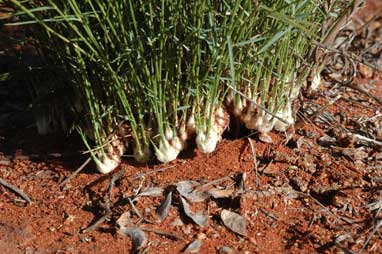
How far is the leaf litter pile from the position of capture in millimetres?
1759

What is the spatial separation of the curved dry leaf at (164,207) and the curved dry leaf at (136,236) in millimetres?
76

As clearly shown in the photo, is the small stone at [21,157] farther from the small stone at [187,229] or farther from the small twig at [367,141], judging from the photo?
the small twig at [367,141]

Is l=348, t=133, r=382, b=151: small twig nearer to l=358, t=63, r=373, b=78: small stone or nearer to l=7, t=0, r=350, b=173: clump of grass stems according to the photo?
l=7, t=0, r=350, b=173: clump of grass stems

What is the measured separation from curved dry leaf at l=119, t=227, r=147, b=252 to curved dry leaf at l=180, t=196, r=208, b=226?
134 mm

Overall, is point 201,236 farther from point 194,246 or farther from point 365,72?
point 365,72

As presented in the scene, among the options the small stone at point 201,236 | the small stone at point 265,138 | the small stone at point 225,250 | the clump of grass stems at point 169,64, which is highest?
the clump of grass stems at point 169,64

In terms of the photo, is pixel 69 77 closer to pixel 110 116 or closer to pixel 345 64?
pixel 110 116

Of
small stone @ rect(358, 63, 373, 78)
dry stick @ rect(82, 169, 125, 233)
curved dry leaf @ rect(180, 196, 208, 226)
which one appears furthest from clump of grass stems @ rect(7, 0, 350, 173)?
small stone @ rect(358, 63, 373, 78)

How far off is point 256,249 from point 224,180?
→ 247 mm

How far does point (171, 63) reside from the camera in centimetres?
171

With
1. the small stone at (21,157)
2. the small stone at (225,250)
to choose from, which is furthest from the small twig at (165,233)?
the small stone at (21,157)

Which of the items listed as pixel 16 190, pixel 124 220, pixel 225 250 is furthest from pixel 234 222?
pixel 16 190

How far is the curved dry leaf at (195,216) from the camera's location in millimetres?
1799

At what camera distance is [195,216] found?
5.95 ft
